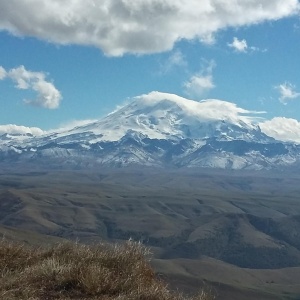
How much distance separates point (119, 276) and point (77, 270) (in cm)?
70

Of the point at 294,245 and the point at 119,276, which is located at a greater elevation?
the point at 119,276

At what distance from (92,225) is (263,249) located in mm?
62869

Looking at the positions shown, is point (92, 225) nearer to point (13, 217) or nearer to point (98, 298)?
point (13, 217)

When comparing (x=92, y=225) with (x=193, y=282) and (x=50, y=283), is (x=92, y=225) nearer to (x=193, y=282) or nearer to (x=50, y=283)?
(x=193, y=282)

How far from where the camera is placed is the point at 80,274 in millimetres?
8070

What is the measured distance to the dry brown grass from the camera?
7.62m

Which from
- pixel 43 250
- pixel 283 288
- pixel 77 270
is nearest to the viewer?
pixel 77 270

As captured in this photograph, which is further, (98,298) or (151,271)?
(151,271)

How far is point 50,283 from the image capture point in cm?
802

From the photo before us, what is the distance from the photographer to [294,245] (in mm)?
181375

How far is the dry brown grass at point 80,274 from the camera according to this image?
7.62 m

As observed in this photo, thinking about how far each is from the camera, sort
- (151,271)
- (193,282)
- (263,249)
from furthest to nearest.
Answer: (263,249) < (193,282) < (151,271)

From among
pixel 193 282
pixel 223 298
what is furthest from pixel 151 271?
pixel 193 282

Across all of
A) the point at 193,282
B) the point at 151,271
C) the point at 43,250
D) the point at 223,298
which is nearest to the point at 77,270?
the point at 151,271
